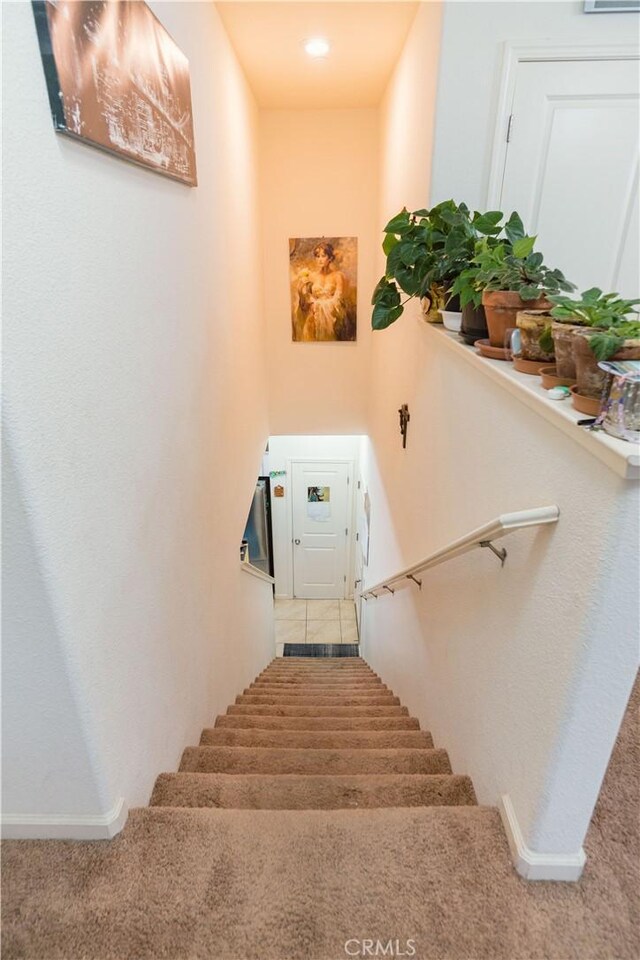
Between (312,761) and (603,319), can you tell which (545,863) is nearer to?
(312,761)

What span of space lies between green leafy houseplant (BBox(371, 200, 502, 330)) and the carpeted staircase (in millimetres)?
1924

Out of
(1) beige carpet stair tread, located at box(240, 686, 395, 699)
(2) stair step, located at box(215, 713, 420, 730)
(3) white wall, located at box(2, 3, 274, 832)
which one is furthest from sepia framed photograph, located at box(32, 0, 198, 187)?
(1) beige carpet stair tread, located at box(240, 686, 395, 699)

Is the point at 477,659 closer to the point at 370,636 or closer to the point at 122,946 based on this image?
the point at 122,946

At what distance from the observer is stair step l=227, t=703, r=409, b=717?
9.14 ft

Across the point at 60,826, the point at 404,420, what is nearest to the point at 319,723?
the point at 60,826

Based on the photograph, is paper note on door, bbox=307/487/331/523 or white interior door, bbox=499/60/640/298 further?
paper note on door, bbox=307/487/331/523

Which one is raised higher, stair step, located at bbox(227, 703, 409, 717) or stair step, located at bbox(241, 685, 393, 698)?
stair step, located at bbox(227, 703, 409, 717)

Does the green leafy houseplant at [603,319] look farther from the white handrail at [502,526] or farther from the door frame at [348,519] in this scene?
the door frame at [348,519]

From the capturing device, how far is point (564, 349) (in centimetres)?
115

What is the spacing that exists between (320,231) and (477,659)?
421cm

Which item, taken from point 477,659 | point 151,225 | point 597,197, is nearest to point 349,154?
point 597,197

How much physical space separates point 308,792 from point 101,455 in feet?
4.33

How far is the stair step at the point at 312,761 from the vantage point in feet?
6.12

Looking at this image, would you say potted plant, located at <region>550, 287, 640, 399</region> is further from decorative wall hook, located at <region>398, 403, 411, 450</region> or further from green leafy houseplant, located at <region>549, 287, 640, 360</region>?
decorative wall hook, located at <region>398, 403, 411, 450</region>
